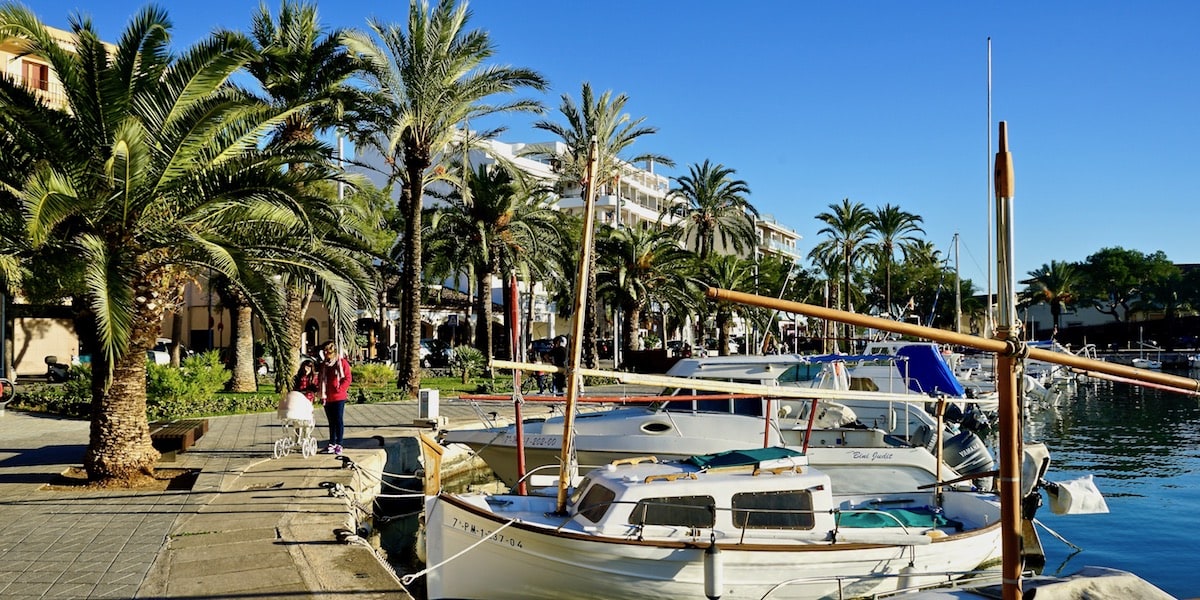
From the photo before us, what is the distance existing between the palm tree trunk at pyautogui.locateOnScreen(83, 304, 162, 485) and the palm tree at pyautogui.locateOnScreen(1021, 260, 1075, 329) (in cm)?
8684

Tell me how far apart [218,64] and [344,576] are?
315 inches

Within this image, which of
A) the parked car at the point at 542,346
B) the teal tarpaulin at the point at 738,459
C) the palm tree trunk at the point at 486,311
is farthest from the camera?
the parked car at the point at 542,346

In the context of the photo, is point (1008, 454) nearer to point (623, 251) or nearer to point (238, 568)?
point (238, 568)

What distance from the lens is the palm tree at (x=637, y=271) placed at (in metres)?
43.1

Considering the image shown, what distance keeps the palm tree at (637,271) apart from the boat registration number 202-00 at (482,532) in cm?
3236

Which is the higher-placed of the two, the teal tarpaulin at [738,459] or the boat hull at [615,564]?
the teal tarpaulin at [738,459]

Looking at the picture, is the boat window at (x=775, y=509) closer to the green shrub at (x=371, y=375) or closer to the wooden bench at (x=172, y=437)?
the wooden bench at (x=172, y=437)

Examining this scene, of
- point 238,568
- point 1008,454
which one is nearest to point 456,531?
point 238,568

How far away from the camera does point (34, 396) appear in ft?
85.0

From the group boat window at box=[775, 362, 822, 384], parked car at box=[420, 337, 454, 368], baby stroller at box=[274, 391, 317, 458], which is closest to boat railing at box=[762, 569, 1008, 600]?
baby stroller at box=[274, 391, 317, 458]

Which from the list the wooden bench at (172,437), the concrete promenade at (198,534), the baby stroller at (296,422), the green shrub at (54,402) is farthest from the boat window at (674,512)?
the green shrub at (54,402)

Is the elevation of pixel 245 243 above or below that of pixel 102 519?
above

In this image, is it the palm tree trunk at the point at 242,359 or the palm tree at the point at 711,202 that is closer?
the palm tree trunk at the point at 242,359

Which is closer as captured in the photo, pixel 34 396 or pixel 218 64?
pixel 218 64
